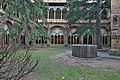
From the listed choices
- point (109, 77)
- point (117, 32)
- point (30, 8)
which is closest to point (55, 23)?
point (117, 32)

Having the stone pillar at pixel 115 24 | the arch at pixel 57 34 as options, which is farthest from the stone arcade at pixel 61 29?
the stone pillar at pixel 115 24

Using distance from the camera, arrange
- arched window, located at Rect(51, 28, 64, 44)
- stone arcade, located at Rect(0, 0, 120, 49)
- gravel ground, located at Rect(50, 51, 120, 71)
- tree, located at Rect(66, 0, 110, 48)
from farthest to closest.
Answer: arched window, located at Rect(51, 28, 64, 44) < stone arcade, located at Rect(0, 0, 120, 49) < tree, located at Rect(66, 0, 110, 48) < gravel ground, located at Rect(50, 51, 120, 71)

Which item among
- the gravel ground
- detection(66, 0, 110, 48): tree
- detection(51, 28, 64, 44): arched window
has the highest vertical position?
detection(66, 0, 110, 48): tree

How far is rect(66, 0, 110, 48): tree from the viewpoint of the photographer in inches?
833

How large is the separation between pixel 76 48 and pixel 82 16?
10205mm

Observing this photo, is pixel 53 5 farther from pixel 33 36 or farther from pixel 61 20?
pixel 33 36

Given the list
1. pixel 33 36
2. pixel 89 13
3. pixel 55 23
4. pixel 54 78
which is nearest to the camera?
pixel 54 78

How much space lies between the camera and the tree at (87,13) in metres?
21.2

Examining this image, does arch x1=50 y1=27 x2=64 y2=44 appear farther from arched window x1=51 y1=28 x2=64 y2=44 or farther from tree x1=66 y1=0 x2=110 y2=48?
tree x1=66 y1=0 x2=110 y2=48

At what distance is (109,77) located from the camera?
22.6ft

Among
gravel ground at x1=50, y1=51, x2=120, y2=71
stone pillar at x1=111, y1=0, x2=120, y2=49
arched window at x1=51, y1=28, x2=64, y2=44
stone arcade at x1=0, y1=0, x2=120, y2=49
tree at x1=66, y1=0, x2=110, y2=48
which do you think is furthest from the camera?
arched window at x1=51, y1=28, x2=64, y2=44

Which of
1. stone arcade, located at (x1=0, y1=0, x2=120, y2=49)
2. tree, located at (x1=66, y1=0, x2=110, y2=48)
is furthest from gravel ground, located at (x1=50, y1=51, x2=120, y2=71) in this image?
stone arcade, located at (x1=0, y1=0, x2=120, y2=49)

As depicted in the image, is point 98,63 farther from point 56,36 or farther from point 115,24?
point 56,36

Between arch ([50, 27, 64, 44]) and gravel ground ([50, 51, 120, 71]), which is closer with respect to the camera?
gravel ground ([50, 51, 120, 71])
